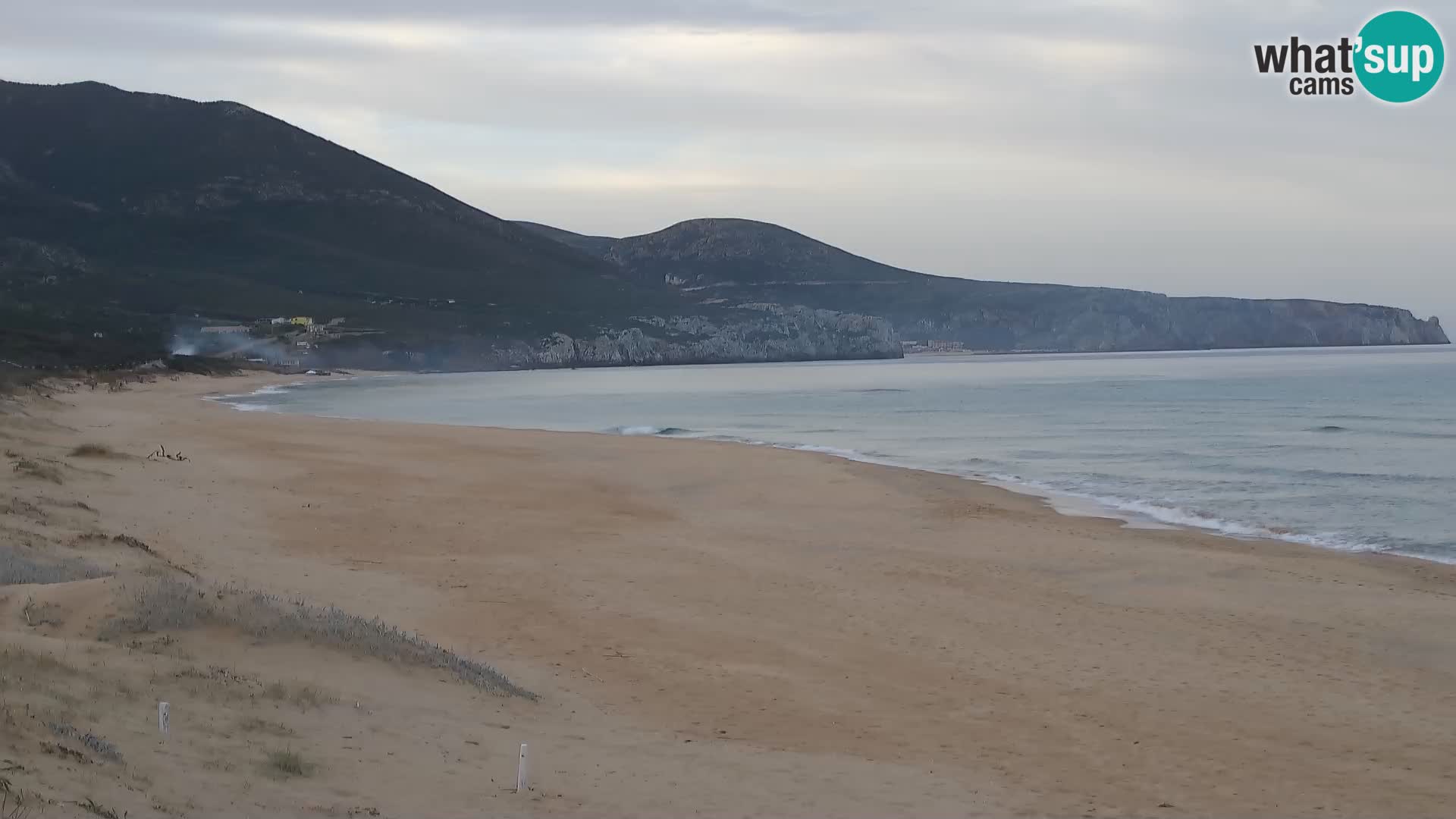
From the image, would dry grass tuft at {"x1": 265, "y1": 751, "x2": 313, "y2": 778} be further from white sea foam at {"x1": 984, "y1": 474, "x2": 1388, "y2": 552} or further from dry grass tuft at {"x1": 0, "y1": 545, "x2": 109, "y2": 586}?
white sea foam at {"x1": 984, "y1": 474, "x2": 1388, "y2": 552}

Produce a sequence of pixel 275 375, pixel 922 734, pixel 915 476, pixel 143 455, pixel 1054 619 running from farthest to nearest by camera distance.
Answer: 1. pixel 275 375
2. pixel 915 476
3. pixel 143 455
4. pixel 1054 619
5. pixel 922 734

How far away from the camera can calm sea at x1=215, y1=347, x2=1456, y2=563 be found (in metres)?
22.6

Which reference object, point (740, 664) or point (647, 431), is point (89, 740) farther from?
point (647, 431)

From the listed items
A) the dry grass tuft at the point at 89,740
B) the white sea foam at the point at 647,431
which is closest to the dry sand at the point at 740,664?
the dry grass tuft at the point at 89,740

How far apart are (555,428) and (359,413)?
11900mm

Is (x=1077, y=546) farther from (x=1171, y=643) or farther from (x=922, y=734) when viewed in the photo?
(x=922, y=734)

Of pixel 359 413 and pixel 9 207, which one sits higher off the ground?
pixel 9 207

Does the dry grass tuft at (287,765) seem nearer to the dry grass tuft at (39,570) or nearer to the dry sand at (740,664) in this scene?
the dry sand at (740,664)

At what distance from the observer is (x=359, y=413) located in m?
53.0

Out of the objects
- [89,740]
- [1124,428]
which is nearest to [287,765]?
[89,740]

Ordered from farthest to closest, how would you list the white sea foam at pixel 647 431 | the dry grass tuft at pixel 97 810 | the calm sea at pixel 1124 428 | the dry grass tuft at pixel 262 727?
1. the white sea foam at pixel 647 431
2. the calm sea at pixel 1124 428
3. the dry grass tuft at pixel 262 727
4. the dry grass tuft at pixel 97 810

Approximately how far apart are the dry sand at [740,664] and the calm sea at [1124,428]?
4.12 m

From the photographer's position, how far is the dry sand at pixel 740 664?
698 cm

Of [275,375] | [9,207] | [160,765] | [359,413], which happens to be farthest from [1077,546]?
[9,207]
